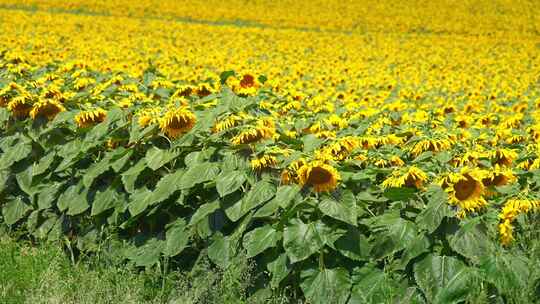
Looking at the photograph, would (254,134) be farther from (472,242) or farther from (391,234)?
(472,242)

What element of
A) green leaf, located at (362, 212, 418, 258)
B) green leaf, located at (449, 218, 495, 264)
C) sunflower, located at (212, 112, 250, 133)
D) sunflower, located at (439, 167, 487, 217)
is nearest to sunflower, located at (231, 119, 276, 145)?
sunflower, located at (212, 112, 250, 133)

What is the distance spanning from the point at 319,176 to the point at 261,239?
432 millimetres

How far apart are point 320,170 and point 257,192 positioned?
380mm

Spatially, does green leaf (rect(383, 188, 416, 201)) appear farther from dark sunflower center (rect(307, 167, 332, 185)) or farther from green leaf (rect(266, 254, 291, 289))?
green leaf (rect(266, 254, 291, 289))

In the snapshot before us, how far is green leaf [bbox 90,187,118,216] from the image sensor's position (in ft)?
14.4

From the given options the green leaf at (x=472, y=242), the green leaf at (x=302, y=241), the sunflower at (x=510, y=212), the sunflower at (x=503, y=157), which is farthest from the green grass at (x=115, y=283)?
the sunflower at (x=503, y=157)

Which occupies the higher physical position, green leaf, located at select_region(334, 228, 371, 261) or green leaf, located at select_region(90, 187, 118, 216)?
green leaf, located at select_region(334, 228, 371, 261)

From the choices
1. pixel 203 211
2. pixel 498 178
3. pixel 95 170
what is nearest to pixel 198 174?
pixel 203 211

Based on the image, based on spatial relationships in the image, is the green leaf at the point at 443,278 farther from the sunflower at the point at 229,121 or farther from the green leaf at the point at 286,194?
the sunflower at the point at 229,121

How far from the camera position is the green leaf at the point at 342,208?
343cm

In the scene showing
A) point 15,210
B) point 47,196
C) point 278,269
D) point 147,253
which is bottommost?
point 15,210

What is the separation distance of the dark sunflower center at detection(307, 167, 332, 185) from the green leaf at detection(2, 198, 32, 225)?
2352mm

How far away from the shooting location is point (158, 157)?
167 inches

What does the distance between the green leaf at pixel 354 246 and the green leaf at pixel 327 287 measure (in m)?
0.09
